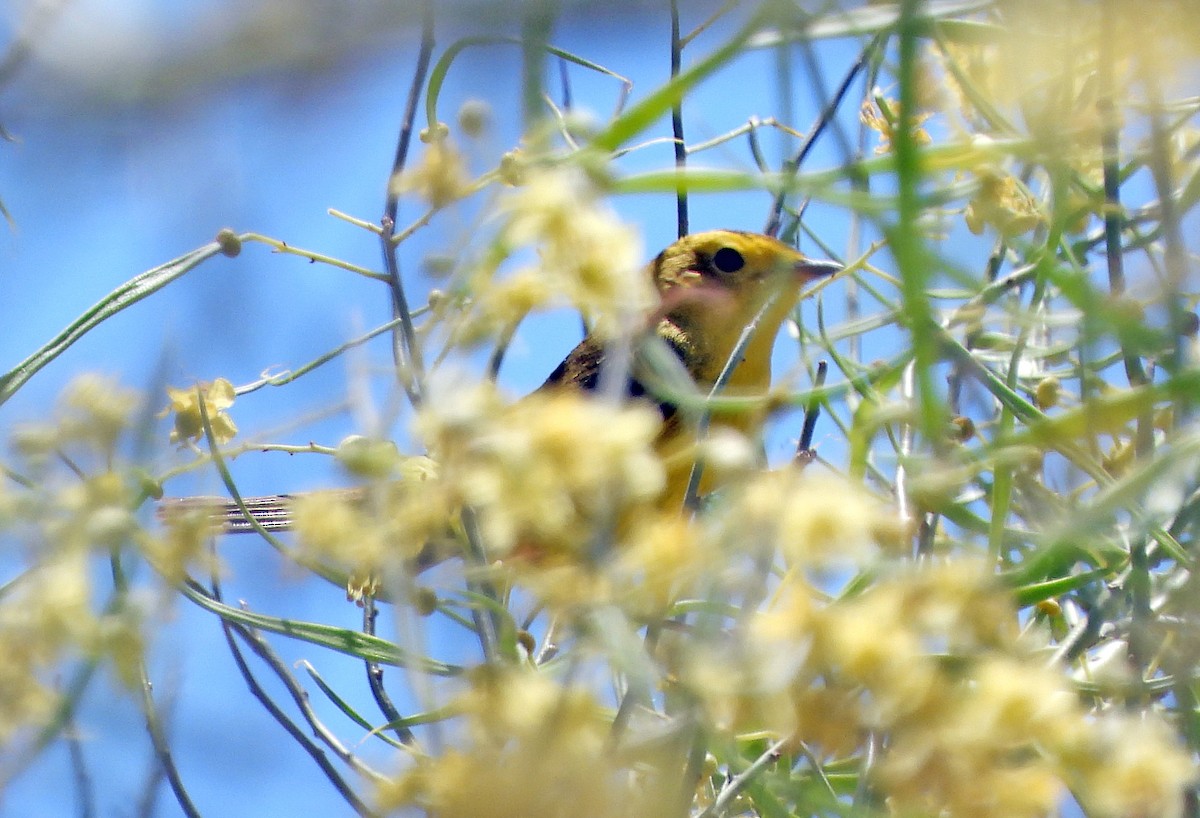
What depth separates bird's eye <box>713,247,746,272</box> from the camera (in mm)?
4473

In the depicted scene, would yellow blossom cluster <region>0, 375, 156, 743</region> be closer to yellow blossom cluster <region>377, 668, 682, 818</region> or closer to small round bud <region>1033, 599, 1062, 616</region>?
yellow blossom cluster <region>377, 668, 682, 818</region>

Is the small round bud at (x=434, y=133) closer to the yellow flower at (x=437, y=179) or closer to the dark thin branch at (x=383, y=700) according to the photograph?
the yellow flower at (x=437, y=179)

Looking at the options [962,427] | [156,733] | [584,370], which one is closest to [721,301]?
[584,370]

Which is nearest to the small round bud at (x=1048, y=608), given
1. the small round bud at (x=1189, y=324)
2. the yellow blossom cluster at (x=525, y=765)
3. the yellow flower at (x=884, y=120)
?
the small round bud at (x=1189, y=324)

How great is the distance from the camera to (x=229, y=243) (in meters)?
1.61

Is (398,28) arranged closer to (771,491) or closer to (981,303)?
(771,491)

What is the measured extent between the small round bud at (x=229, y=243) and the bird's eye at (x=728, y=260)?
9.86 feet

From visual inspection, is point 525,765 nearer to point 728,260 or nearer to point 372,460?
point 372,460

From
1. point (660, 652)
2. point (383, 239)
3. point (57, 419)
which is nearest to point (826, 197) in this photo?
point (660, 652)

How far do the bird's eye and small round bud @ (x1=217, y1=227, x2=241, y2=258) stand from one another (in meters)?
3.01

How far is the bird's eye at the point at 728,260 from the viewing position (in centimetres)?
447

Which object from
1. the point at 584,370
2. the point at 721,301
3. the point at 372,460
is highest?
the point at 372,460

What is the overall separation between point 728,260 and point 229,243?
3043 millimetres

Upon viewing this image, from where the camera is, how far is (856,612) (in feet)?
3.00
